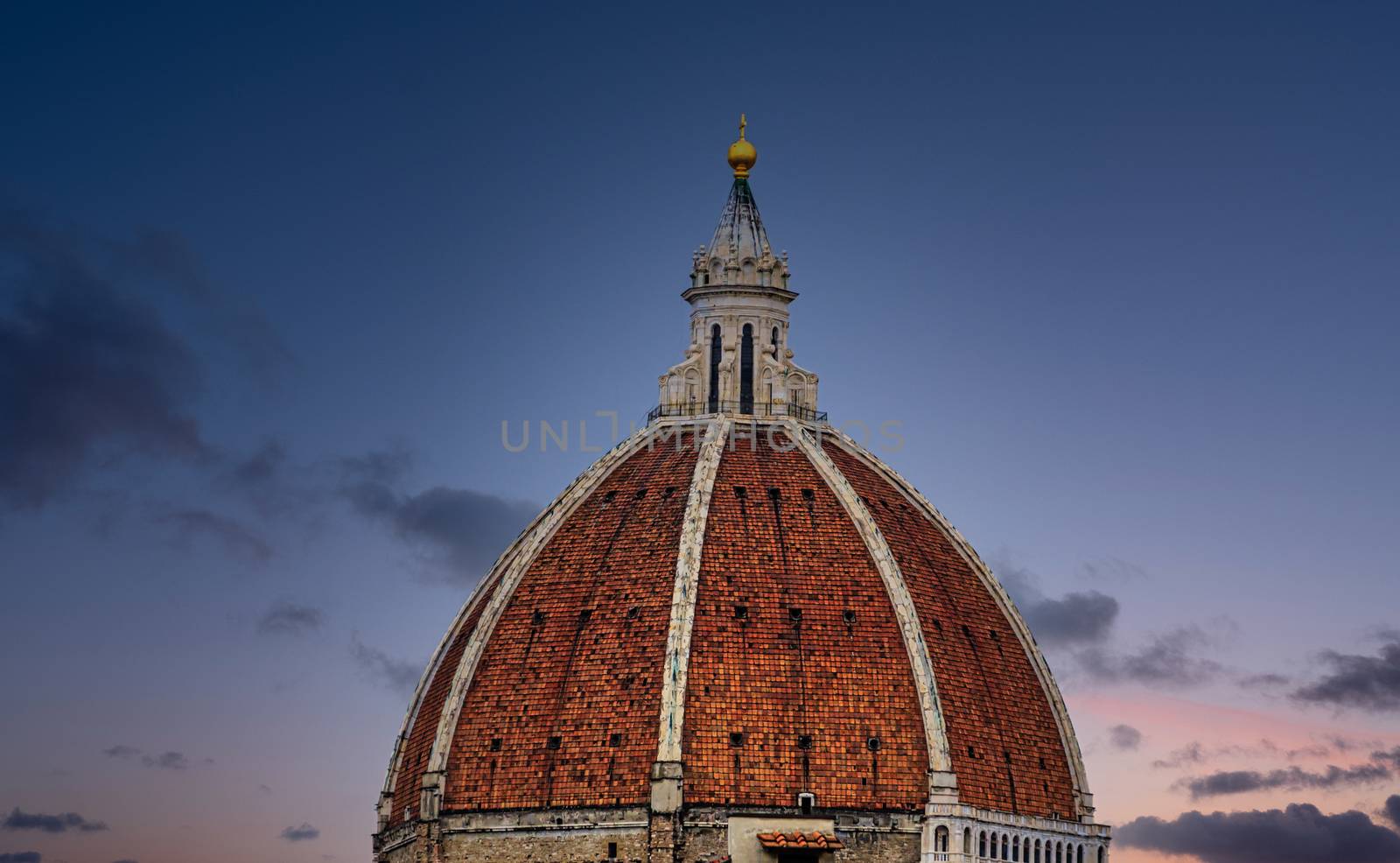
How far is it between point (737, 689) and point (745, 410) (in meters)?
11.5

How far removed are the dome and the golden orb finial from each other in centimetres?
829

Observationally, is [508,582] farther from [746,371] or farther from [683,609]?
[746,371]

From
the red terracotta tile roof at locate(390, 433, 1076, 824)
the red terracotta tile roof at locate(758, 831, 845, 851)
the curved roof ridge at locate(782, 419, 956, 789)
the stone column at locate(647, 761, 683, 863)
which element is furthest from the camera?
the curved roof ridge at locate(782, 419, 956, 789)

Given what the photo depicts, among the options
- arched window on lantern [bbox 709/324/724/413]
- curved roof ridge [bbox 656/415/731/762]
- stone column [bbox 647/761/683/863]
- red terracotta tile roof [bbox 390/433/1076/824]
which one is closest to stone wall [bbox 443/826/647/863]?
stone column [bbox 647/761/683/863]

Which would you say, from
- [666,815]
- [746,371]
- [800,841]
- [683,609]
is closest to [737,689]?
[683,609]

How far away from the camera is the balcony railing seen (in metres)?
104

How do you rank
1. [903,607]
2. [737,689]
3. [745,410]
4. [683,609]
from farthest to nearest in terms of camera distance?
1. [745,410]
2. [903,607]
3. [683,609]
4. [737,689]

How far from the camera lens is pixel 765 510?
3937 inches

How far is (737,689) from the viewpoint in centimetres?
9588

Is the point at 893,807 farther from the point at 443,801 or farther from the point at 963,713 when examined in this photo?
the point at 443,801

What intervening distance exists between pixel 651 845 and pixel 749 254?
64.8 feet

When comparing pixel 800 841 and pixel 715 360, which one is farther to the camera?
pixel 715 360

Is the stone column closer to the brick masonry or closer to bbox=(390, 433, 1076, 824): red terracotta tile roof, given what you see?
the brick masonry

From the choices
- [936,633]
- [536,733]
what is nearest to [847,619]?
[936,633]
